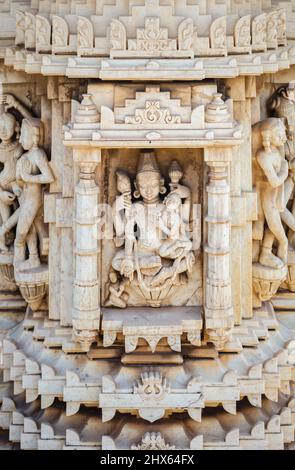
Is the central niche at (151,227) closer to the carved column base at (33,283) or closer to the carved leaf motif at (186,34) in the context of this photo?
the carved column base at (33,283)

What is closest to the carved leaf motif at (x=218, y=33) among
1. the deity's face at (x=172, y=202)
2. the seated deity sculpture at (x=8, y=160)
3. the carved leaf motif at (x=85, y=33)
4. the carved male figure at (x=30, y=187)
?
the carved leaf motif at (x=85, y=33)

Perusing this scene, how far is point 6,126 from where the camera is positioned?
5.80 metres

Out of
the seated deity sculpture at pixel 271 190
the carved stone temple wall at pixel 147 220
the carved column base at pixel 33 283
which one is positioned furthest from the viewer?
the carved column base at pixel 33 283

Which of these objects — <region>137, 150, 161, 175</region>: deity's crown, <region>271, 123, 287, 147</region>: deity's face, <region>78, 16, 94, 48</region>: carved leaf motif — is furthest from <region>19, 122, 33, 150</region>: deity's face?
<region>271, 123, 287, 147</region>: deity's face

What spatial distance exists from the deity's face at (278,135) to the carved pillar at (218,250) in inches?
24.8

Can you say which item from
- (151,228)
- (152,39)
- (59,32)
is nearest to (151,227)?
(151,228)

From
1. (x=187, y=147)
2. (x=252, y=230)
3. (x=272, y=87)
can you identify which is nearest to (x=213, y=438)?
(x=252, y=230)

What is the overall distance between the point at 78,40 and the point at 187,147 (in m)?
1.29

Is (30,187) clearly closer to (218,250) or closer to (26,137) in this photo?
(26,137)

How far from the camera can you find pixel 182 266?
5.45 metres

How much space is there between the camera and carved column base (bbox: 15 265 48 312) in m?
5.75

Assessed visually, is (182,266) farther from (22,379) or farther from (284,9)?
(284,9)

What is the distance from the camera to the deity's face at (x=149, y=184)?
5.29 metres

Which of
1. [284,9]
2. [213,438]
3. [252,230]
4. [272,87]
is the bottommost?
[213,438]
